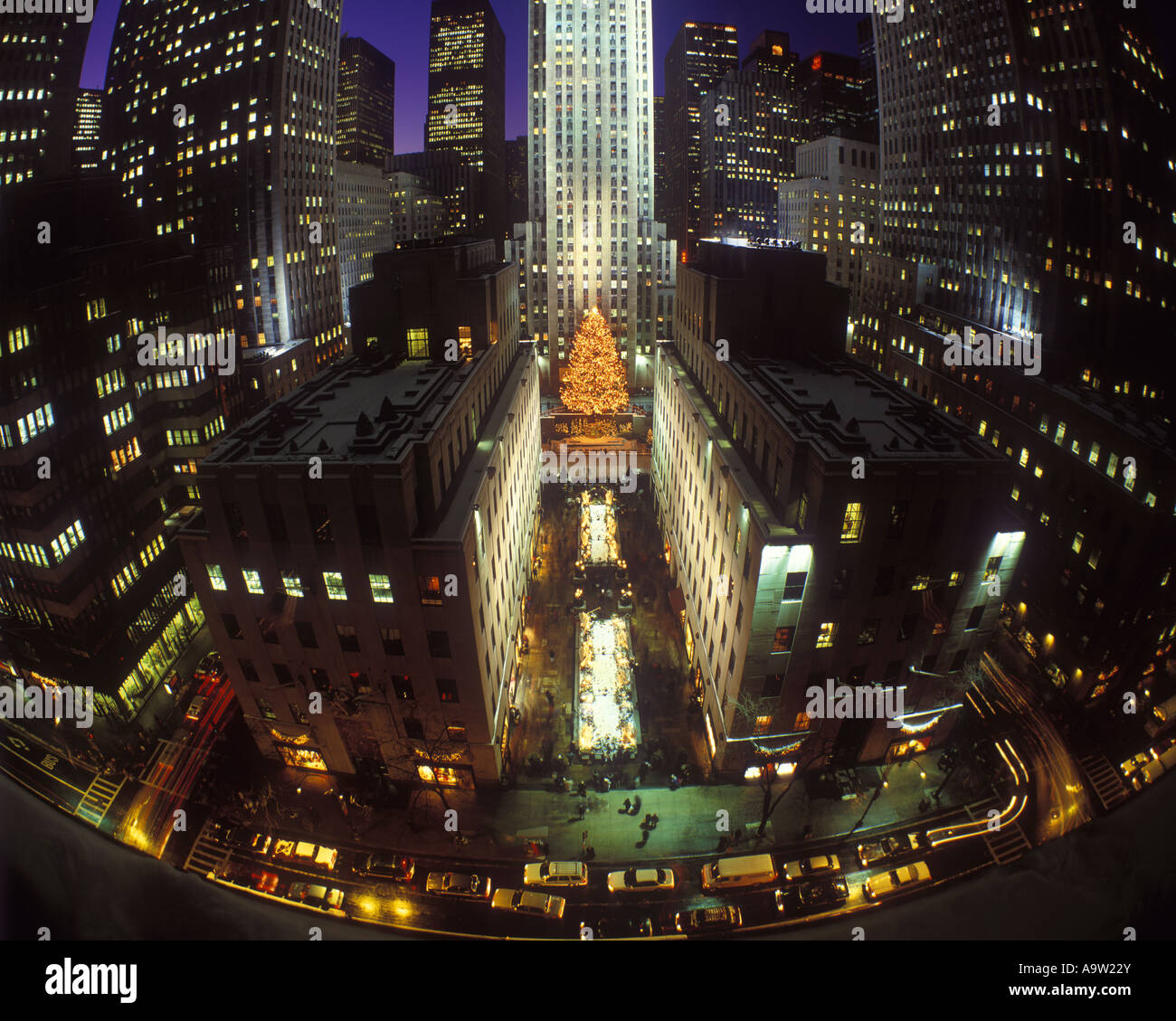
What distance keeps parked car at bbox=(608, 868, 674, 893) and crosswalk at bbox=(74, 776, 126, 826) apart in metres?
32.4

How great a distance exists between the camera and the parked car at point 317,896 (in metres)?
32.5

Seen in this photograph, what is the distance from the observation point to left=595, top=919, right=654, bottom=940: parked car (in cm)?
3077

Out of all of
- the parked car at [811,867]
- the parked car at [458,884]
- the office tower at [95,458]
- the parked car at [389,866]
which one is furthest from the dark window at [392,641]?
the office tower at [95,458]

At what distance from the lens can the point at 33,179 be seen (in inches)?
2404

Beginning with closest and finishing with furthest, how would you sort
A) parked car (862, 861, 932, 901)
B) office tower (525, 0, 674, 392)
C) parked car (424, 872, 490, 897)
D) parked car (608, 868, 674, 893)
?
parked car (862, 861, 932, 901) < parked car (424, 872, 490, 897) < parked car (608, 868, 674, 893) < office tower (525, 0, 674, 392)

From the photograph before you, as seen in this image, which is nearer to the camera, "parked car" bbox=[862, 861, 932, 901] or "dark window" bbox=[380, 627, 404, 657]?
"parked car" bbox=[862, 861, 932, 901]

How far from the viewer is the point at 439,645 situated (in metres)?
33.5

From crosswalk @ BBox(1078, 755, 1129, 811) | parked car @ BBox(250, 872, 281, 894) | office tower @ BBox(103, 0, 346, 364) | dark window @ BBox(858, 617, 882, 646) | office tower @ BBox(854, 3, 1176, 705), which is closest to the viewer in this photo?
parked car @ BBox(250, 872, 281, 894)

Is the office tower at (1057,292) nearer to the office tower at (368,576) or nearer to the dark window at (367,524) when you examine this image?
the office tower at (368,576)

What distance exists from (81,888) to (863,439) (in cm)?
3346

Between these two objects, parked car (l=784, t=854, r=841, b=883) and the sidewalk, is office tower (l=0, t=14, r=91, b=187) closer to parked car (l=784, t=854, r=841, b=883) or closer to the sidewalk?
the sidewalk

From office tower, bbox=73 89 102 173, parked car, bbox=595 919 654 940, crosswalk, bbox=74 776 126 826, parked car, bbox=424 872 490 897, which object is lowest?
parked car, bbox=595 919 654 940

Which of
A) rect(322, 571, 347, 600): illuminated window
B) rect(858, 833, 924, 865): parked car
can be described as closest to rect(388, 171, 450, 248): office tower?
rect(322, 571, 347, 600): illuminated window

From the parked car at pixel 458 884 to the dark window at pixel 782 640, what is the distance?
20910mm
